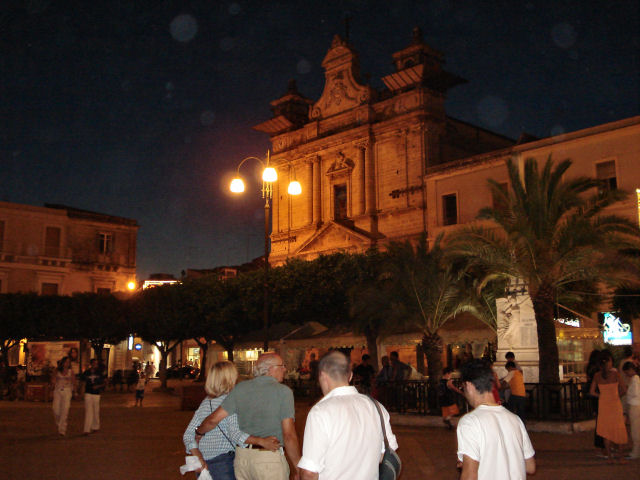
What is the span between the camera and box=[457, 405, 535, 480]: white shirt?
3.76 meters

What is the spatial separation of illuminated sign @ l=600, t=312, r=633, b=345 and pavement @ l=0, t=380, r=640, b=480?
11181 mm

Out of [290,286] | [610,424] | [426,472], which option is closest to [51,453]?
[426,472]

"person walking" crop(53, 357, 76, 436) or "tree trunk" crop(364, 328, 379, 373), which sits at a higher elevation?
"tree trunk" crop(364, 328, 379, 373)

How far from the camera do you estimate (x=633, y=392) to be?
400 inches

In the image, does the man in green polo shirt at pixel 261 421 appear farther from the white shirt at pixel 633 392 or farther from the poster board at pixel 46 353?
the poster board at pixel 46 353

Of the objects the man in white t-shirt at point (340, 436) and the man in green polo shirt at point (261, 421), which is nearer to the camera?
the man in white t-shirt at point (340, 436)

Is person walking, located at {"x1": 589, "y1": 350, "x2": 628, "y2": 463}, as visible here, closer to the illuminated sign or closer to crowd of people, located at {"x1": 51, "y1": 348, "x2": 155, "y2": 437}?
crowd of people, located at {"x1": 51, "y1": 348, "x2": 155, "y2": 437}

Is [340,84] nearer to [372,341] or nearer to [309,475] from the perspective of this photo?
[372,341]

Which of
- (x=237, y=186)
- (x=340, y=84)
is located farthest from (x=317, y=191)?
(x=237, y=186)

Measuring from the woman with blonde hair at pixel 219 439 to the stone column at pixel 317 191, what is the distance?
3712 cm

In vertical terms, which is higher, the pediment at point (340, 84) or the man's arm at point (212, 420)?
the pediment at point (340, 84)

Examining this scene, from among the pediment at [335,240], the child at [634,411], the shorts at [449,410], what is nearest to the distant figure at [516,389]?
the shorts at [449,410]

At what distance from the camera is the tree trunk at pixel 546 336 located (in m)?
15.0

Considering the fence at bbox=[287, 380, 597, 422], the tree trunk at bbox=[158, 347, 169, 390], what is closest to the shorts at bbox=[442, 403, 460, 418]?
the fence at bbox=[287, 380, 597, 422]
